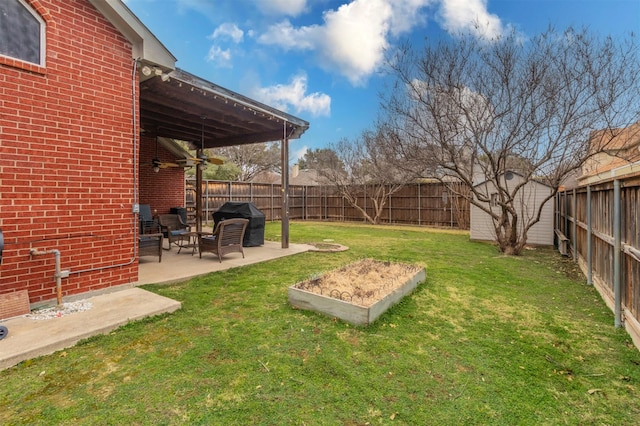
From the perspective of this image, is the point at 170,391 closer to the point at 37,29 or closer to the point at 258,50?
the point at 37,29

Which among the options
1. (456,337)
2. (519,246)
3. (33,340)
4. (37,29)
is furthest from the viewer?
(519,246)

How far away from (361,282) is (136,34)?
14.2ft

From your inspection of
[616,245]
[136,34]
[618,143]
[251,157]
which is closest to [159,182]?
[136,34]

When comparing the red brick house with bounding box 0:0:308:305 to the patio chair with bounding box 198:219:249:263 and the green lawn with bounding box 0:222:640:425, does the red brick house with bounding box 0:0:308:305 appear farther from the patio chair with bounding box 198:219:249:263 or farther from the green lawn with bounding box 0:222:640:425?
the patio chair with bounding box 198:219:249:263

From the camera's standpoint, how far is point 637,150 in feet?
19.5

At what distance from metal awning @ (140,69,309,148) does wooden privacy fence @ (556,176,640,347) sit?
5.69 metres

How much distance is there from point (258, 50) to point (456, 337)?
1336cm

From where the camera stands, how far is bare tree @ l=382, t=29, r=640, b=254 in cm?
592

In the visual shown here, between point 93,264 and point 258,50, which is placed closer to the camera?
point 93,264

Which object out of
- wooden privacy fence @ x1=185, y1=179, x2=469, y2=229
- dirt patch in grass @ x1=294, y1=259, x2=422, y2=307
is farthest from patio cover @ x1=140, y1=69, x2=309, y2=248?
wooden privacy fence @ x1=185, y1=179, x2=469, y2=229

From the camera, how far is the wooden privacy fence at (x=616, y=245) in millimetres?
2955

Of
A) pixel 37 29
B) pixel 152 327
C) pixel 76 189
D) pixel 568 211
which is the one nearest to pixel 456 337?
pixel 152 327

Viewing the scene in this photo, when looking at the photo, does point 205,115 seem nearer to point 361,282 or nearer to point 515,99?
point 361,282

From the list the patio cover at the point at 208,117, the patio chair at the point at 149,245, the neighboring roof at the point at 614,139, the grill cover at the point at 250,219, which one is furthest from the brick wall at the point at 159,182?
the neighboring roof at the point at 614,139
